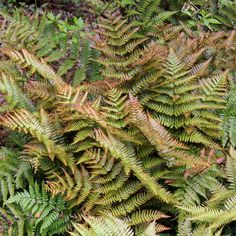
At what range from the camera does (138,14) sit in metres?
4.91

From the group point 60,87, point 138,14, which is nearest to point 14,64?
point 60,87

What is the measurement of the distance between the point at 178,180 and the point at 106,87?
1.11m

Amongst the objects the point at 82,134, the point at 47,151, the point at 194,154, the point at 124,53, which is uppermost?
the point at 124,53

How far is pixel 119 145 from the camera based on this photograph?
3314 millimetres

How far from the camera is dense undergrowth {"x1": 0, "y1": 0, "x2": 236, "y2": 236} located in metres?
3.25

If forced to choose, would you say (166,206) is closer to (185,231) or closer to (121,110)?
(185,231)

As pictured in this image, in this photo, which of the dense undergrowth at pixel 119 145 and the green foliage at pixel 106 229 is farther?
the dense undergrowth at pixel 119 145

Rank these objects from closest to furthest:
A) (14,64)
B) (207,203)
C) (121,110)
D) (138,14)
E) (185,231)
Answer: (185,231), (207,203), (121,110), (14,64), (138,14)

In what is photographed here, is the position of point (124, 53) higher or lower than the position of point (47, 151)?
higher

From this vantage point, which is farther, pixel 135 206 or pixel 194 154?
pixel 194 154

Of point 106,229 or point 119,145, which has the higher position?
point 119,145

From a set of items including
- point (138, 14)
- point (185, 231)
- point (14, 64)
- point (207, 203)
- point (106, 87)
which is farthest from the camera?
point (138, 14)

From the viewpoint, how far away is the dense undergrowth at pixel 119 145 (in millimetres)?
3250

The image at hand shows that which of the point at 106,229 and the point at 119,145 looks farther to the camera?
the point at 119,145
